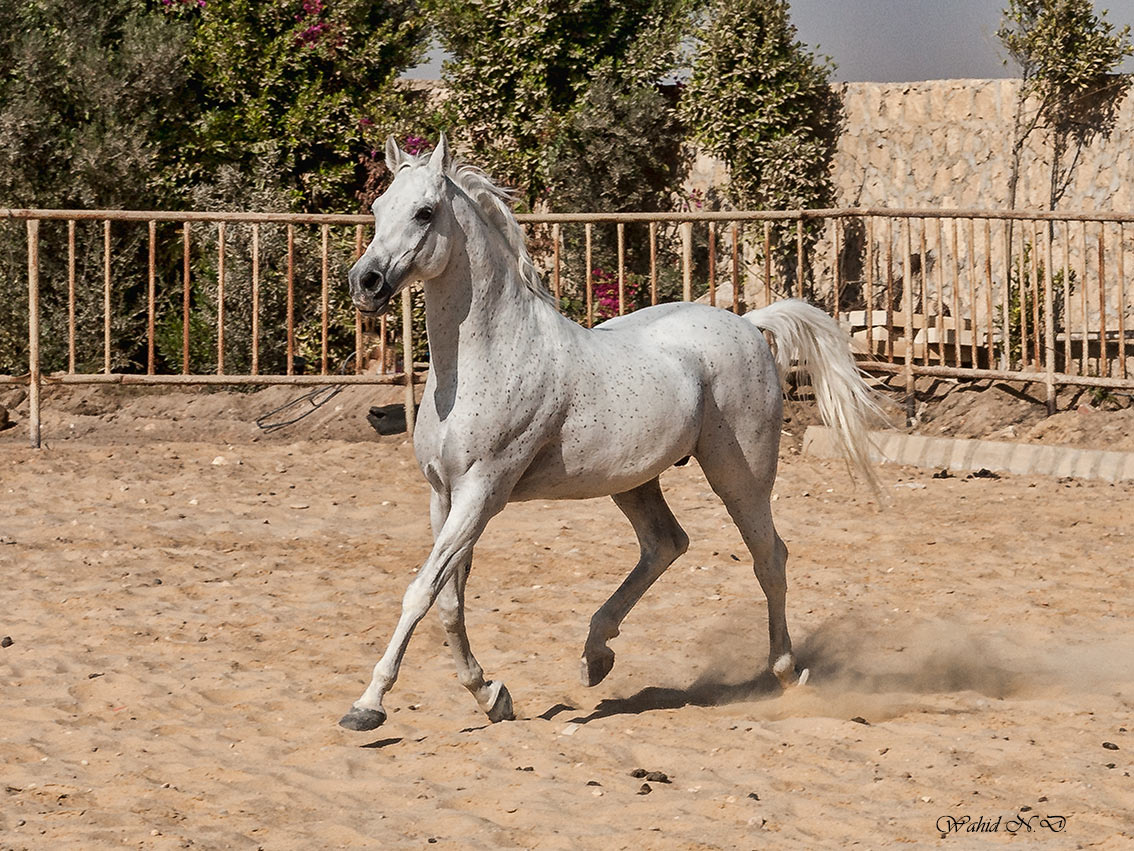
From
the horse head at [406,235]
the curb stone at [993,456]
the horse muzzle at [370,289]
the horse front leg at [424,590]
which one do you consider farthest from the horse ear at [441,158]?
the curb stone at [993,456]

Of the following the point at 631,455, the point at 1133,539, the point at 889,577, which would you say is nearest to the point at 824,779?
the point at 631,455

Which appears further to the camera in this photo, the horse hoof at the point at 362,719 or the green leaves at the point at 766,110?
the green leaves at the point at 766,110

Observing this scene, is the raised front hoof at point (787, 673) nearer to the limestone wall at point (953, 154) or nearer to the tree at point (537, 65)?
the limestone wall at point (953, 154)

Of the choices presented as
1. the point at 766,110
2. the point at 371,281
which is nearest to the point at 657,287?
the point at 766,110

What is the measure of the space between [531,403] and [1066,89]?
1014 cm

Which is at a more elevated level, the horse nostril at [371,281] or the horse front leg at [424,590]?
the horse nostril at [371,281]

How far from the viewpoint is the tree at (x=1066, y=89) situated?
13.5m

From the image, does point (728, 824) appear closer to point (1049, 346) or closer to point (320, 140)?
point (1049, 346)

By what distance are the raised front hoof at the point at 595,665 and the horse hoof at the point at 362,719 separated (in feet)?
3.29

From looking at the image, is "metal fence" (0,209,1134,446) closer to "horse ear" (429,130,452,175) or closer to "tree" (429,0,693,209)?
"tree" (429,0,693,209)

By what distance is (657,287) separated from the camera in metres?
13.7

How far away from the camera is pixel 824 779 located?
173 inches

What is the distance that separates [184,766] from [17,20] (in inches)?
467

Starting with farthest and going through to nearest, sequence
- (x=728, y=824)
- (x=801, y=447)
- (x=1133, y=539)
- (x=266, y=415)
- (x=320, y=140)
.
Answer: (x=320, y=140), (x=266, y=415), (x=801, y=447), (x=1133, y=539), (x=728, y=824)
